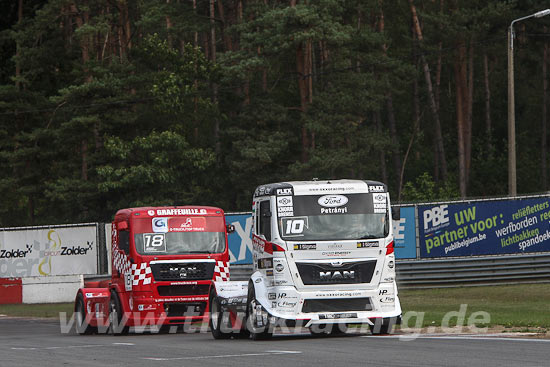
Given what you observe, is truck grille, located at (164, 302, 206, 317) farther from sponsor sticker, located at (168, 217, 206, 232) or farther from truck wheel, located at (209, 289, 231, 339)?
truck wheel, located at (209, 289, 231, 339)

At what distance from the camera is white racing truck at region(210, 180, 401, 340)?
18.2 meters

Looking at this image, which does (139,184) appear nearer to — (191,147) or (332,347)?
(191,147)

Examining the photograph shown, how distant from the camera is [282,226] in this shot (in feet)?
60.6

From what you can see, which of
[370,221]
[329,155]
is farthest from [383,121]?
[370,221]

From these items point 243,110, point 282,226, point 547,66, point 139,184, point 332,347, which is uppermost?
point 547,66

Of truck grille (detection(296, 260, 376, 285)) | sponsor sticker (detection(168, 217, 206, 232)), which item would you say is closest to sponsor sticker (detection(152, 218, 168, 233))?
sponsor sticker (detection(168, 217, 206, 232))

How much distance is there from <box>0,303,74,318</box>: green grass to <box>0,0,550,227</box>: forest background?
1654cm

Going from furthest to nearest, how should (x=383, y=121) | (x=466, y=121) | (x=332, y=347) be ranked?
(x=383, y=121) → (x=466, y=121) → (x=332, y=347)

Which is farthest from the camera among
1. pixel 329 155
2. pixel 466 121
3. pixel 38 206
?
pixel 38 206

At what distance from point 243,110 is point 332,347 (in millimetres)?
42068

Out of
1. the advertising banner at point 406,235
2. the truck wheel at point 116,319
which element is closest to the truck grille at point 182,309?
the truck wheel at point 116,319

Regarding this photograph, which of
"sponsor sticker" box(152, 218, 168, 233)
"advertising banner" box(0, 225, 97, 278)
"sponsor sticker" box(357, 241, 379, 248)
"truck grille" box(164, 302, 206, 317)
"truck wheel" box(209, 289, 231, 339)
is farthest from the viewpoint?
"advertising banner" box(0, 225, 97, 278)

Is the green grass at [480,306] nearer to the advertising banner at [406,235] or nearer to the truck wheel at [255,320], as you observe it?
the advertising banner at [406,235]

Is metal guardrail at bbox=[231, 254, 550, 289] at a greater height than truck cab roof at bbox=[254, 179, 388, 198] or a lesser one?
lesser
